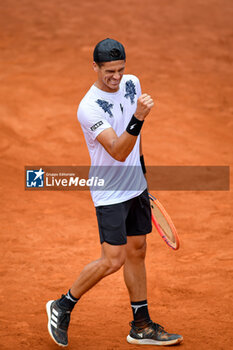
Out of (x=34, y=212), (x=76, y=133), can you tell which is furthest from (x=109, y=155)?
(x=76, y=133)

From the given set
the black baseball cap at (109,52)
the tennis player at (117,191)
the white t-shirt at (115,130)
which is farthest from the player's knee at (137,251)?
the black baseball cap at (109,52)

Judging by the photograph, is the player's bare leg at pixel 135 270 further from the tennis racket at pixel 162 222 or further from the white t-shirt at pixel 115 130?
the white t-shirt at pixel 115 130

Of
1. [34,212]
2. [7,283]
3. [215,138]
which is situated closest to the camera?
[7,283]

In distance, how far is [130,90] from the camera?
16.7 feet

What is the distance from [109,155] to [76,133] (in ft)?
19.4

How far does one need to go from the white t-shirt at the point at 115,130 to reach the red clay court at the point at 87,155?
131cm

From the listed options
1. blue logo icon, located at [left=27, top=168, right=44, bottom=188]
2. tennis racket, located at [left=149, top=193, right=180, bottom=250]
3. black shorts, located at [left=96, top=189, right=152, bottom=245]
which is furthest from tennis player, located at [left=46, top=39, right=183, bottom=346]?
blue logo icon, located at [left=27, top=168, right=44, bottom=188]

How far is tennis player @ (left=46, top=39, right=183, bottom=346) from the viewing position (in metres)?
4.76

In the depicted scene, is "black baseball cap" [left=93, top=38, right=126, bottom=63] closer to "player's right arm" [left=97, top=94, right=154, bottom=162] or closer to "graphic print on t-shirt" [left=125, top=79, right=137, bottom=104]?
"graphic print on t-shirt" [left=125, top=79, right=137, bottom=104]

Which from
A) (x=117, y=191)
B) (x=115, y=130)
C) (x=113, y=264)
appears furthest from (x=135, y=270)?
(x=115, y=130)

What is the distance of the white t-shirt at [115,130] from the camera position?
4824 millimetres

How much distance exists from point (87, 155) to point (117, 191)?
5146 millimetres

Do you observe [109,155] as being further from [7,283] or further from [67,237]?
[67,237]

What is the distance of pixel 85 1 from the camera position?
1744 centimetres
